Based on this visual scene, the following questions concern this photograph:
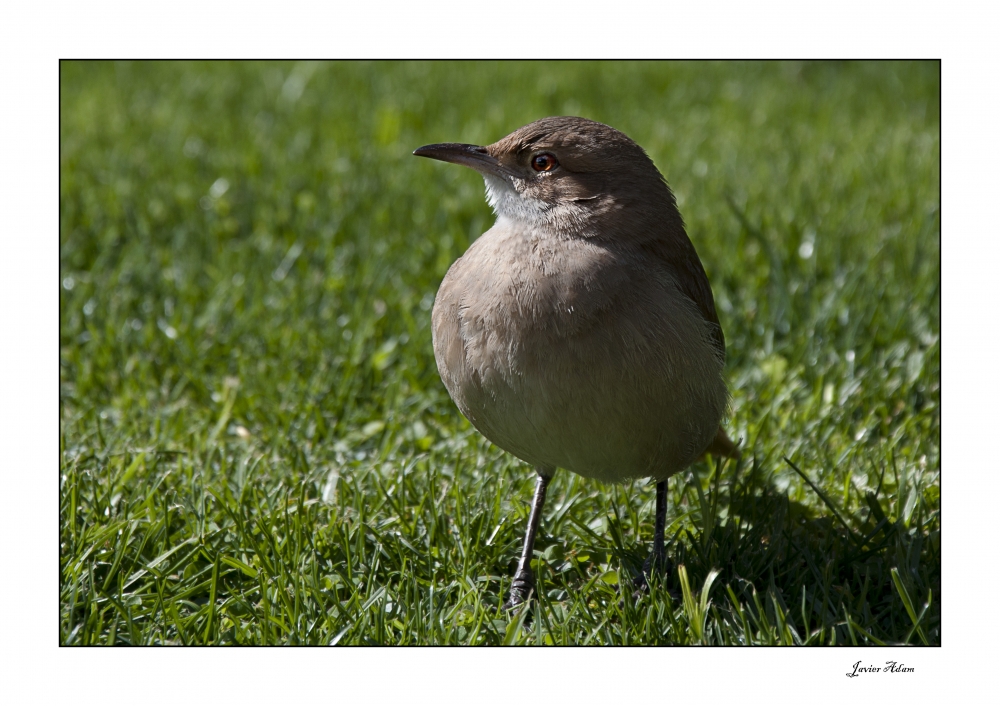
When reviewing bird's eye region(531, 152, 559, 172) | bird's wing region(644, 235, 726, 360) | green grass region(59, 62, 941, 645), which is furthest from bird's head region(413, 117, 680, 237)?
green grass region(59, 62, 941, 645)

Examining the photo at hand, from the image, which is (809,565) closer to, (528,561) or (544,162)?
(528,561)

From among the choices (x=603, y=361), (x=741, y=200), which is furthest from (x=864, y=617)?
(x=741, y=200)

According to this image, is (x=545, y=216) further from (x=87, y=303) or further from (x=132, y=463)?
(x=87, y=303)

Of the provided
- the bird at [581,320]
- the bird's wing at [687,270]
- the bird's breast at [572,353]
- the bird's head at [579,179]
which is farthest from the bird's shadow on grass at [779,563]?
the bird's head at [579,179]

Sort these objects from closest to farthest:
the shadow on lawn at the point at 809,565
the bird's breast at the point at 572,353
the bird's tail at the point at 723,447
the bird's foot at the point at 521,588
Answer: the bird's breast at the point at 572,353, the shadow on lawn at the point at 809,565, the bird's foot at the point at 521,588, the bird's tail at the point at 723,447

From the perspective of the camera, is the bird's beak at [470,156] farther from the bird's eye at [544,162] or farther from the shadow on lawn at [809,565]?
the shadow on lawn at [809,565]

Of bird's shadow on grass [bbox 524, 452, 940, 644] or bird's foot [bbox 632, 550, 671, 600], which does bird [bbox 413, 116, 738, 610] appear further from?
bird's shadow on grass [bbox 524, 452, 940, 644]

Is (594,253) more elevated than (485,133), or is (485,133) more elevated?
(485,133)
